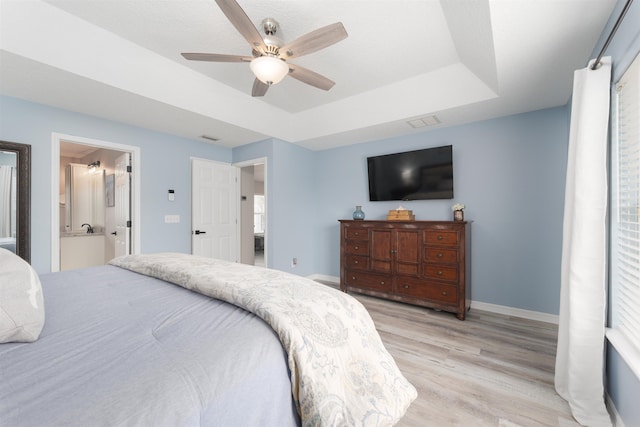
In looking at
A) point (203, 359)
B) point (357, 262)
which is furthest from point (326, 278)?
point (203, 359)

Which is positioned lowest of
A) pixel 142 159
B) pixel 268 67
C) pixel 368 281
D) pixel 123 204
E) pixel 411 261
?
pixel 368 281

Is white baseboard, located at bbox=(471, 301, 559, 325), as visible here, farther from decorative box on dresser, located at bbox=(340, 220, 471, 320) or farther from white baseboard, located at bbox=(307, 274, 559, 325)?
decorative box on dresser, located at bbox=(340, 220, 471, 320)

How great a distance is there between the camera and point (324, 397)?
0.87 m

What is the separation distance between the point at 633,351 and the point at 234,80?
3.80 meters

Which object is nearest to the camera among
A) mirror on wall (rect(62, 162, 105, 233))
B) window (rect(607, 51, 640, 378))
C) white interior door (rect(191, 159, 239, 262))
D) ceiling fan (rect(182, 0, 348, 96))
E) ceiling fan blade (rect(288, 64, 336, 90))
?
window (rect(607, 51, 640, 378))

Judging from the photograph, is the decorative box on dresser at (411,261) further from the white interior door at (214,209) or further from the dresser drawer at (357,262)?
the white interior door at (214,209)

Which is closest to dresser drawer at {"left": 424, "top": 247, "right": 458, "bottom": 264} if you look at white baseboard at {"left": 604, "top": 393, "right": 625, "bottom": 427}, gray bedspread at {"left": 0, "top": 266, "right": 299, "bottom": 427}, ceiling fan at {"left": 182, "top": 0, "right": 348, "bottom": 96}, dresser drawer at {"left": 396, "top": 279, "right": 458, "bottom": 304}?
dresser drawer at {"left": 396, "top": 279, "right": 458, "bottom": 304}

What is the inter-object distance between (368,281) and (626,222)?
2.45 meters

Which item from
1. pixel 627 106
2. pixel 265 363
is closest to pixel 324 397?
pixel 265 363

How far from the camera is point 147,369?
70 cm

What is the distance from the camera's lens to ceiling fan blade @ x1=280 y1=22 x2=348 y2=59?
1671mm

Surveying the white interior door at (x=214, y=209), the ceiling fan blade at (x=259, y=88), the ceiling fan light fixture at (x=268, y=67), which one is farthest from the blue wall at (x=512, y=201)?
the white interior door at (x=214, y=209)

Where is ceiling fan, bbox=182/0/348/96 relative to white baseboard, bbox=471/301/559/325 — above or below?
above

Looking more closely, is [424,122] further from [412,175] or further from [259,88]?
[259,88]
